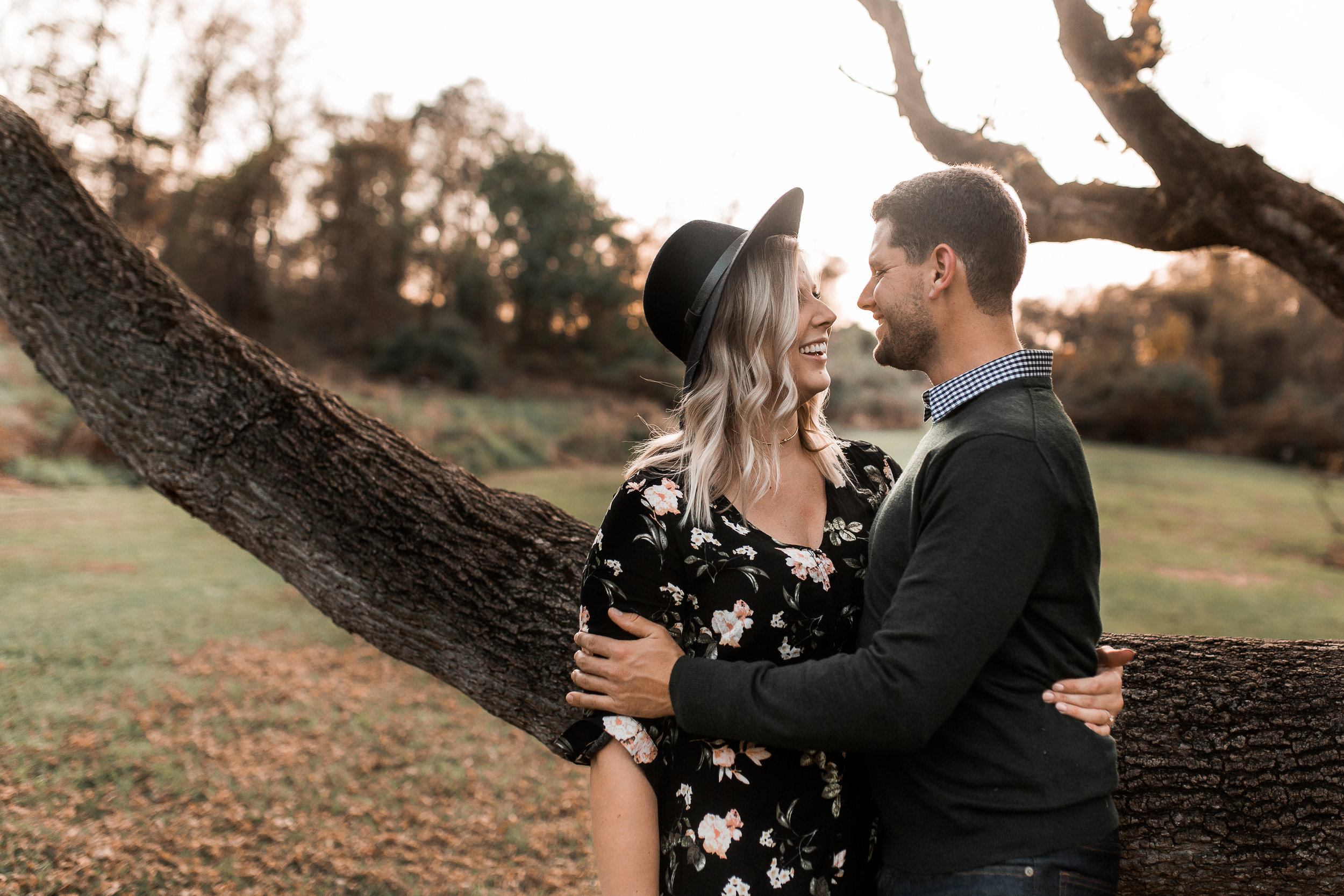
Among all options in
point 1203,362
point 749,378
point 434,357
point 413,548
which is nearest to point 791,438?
point 749,378

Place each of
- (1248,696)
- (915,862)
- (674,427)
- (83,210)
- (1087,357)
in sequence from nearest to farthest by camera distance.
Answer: (915,862) → (674,427) → (1248,696) → (83,210) → (1087,357)

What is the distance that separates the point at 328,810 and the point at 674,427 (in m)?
3.85

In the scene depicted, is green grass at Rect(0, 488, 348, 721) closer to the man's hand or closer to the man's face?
the man's hand

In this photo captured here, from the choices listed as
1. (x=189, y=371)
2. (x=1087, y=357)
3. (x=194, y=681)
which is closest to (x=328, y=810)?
(x=194, y=681)

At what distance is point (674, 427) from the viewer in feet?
6.73

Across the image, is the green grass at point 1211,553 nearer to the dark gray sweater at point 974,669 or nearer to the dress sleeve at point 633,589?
the dark gray sweater at point 974,669

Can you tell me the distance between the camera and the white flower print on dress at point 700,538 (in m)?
1.61

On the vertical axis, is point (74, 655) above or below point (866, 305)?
below

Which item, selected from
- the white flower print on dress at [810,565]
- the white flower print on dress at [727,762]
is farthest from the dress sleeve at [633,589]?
the white flower print on dress at [810,565]

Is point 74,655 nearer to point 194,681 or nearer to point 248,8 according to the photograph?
point 194,681

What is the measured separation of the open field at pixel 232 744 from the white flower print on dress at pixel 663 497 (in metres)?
3.32

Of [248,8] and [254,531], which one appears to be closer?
→ [254,531]

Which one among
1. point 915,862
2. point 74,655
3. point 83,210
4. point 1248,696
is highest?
point 83,210

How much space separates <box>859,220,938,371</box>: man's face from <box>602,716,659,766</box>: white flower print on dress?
915mm
